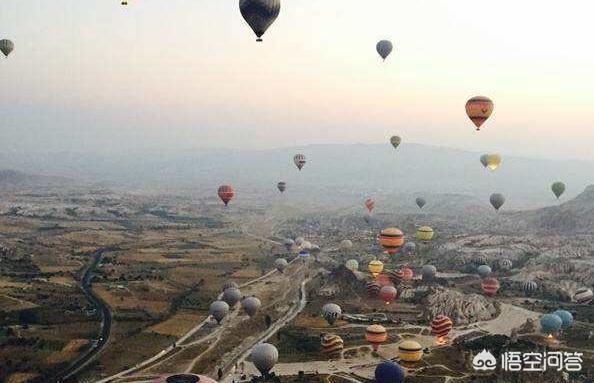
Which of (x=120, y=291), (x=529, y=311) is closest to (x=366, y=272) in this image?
(x=529, y=311)

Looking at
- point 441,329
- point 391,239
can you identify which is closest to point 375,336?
point 441,329

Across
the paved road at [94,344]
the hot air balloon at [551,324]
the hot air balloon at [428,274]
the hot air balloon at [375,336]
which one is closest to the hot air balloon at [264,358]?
the hot air balloon at [375,336]

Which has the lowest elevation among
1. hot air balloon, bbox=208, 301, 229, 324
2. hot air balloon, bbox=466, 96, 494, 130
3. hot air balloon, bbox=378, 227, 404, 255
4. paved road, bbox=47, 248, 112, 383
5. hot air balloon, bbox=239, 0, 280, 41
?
paved road, bbox=47, 248, 112, 383

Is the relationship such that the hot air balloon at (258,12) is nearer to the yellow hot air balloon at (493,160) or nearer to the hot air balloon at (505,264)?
the yellow hot air balloon at (493,160)

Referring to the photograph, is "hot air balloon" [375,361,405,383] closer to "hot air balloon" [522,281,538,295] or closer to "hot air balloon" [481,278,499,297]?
"hot air balloon" [481,278,499,297]

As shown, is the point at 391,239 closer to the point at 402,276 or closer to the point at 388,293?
the point at 388,293

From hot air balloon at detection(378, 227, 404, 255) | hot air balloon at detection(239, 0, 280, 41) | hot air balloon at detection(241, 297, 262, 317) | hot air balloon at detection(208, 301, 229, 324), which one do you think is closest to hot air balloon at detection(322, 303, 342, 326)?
hot air balloon at detection(241, 297, 262, 317)
